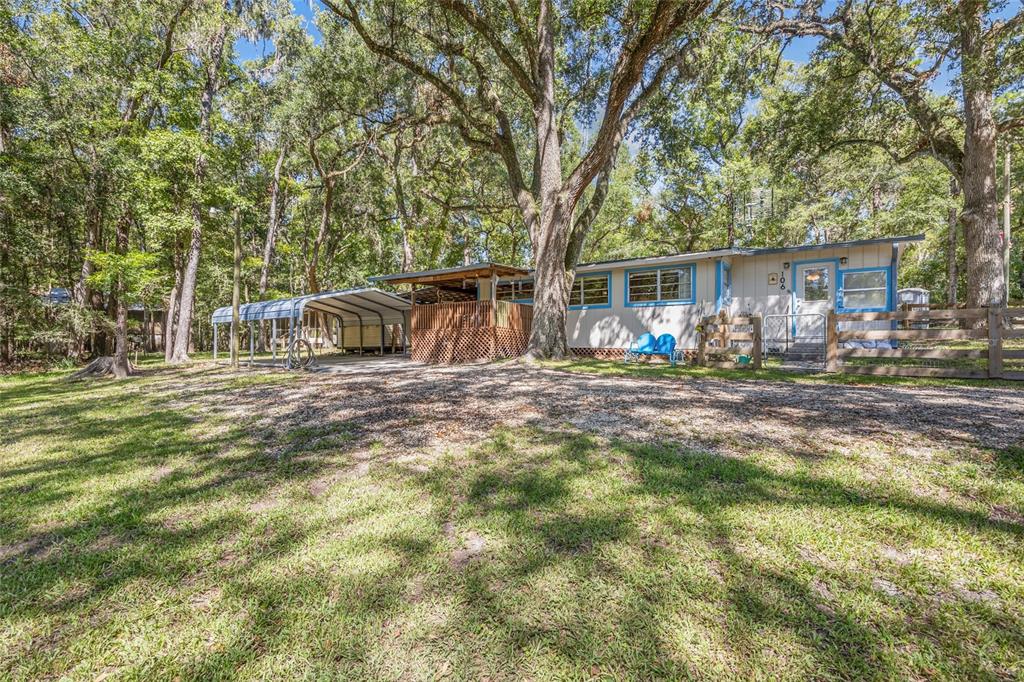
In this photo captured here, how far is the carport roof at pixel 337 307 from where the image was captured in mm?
11734

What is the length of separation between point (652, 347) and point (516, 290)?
5538 millimetres

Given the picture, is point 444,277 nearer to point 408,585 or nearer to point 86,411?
point 86,411

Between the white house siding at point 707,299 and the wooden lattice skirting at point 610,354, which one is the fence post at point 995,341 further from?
the wooden lattice skirting at point 610,354

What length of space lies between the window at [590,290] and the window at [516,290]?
66.4 inches

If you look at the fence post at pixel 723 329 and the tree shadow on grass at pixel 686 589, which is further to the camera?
the fence post at pixel 723 329

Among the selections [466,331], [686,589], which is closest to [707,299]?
[466,331]

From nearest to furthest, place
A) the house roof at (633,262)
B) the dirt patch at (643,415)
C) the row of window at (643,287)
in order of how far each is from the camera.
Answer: the dirt patch at (643,415) < the house roof at (633,262) < the row of window at (643,287)

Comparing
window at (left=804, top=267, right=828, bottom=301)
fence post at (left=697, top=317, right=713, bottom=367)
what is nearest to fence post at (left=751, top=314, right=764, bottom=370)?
fence post at (left=697, top=317, right=713, bottom=367)

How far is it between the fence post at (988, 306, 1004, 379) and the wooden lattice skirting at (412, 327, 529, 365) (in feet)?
32.9

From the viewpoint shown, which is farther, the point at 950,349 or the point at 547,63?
the point at 547,63

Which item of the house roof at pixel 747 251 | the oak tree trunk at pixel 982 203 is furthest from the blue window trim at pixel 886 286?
the oak tree trunk at pixel 982 203

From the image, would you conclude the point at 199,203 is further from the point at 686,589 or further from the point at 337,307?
the point at 686,589

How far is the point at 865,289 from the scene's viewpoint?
36.8 ft

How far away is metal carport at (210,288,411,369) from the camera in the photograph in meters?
11.7
